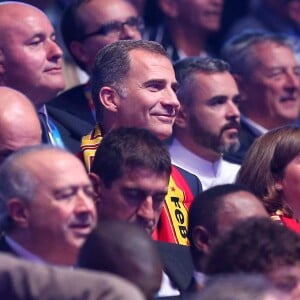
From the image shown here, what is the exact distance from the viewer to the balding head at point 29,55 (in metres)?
7.41

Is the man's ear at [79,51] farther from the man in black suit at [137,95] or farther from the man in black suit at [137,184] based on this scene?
the man in black suit at [137,184]

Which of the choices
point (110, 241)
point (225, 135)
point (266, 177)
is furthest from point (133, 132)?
point (225, 135)

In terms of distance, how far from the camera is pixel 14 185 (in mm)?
5695

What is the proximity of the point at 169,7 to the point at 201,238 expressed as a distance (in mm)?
3498

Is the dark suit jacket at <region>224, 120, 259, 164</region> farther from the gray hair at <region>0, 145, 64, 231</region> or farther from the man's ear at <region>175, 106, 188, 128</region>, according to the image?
the gray hair at <region>0, 145, 64, 231</region>

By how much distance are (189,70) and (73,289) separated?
3876 mm

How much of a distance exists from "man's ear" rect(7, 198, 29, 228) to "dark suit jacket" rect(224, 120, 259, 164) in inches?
118

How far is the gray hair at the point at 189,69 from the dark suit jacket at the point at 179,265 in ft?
6.66

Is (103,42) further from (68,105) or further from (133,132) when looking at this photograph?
(133,132)

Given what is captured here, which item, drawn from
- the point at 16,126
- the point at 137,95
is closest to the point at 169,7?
the point at 137,95

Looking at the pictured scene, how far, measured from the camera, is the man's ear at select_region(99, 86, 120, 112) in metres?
7.07

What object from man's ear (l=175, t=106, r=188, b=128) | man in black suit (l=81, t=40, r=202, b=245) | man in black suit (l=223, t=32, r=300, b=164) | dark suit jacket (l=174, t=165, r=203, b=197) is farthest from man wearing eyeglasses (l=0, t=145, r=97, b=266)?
man in black suit (l=223, t=32, r=300, b=164)

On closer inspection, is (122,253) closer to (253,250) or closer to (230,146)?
(253,250)

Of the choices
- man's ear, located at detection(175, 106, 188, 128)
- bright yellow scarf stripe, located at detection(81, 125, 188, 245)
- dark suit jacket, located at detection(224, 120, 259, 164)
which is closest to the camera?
bright yellow scarf stripe, located at detection(81, 125, 188, 245)
